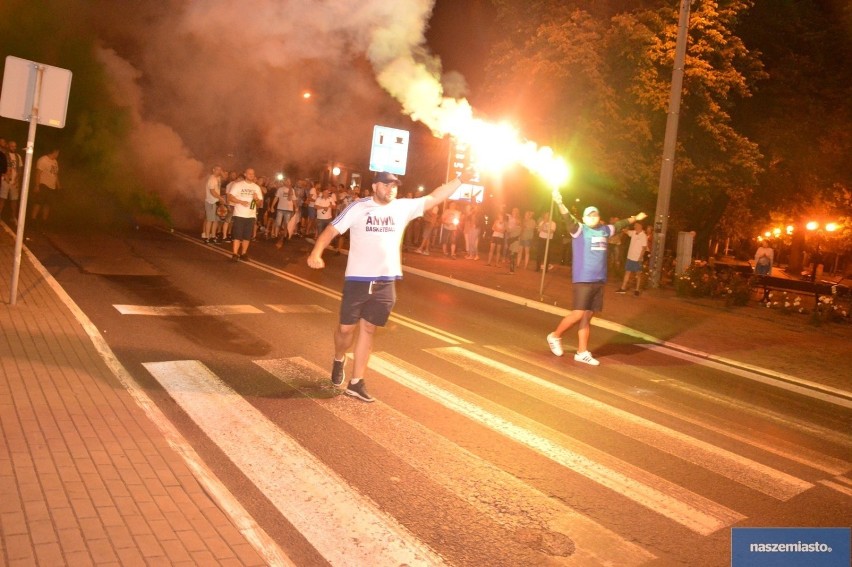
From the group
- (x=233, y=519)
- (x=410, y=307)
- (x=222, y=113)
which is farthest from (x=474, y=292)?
(x=233, y=519)

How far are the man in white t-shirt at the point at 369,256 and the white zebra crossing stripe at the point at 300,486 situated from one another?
1.19m

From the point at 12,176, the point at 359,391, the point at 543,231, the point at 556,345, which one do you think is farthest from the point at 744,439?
the point at 12,176

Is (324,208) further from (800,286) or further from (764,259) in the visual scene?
(764,259)

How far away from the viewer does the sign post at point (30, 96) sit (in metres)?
8.44

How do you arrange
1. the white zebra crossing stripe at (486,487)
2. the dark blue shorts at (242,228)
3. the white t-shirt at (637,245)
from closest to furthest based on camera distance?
the white zebra crossing stripe at (486,487), the dark blue shorts at (242,228), the white t-shirt at (637,245)

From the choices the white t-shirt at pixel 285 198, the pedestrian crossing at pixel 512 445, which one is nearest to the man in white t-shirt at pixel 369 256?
the pedestrian crossing at pixel 512 445

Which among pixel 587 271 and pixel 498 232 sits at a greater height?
pixel 498 232

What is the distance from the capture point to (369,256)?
6.55 metres

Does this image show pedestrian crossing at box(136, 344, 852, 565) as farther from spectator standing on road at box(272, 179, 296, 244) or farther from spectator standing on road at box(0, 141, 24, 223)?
spectator standing on road at box(272, 179, 296, 244)

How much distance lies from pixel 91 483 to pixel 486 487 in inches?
95.0

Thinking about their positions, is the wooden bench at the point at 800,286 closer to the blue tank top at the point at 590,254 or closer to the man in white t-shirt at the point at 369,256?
the blue tank top at the point at 590,254

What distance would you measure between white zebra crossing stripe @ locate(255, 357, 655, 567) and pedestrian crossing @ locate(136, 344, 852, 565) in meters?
0.01

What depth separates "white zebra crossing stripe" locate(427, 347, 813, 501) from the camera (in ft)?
18.0

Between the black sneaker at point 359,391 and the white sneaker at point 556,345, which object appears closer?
the black sneaker at point 359,391
